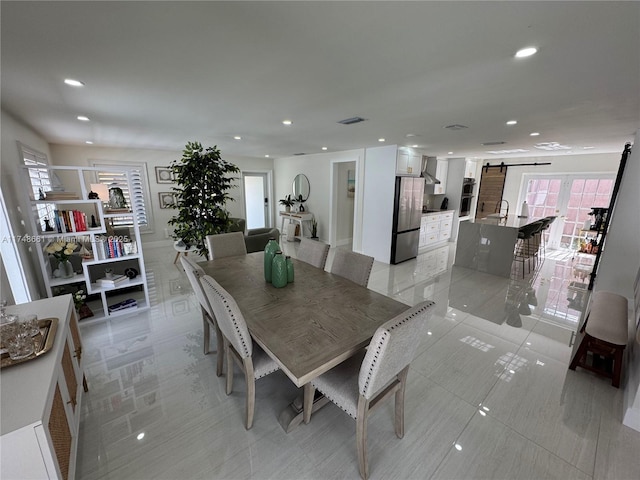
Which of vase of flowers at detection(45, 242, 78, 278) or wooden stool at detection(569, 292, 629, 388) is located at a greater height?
vase of flowers at detection(45, 242, 78, 278)

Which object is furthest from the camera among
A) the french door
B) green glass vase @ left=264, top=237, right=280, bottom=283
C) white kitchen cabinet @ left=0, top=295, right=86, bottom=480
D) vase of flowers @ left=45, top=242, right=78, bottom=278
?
the french door

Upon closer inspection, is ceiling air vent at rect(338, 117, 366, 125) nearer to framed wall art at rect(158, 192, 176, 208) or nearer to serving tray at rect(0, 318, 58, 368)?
serving tray at rect(0, 318, 58, 368)

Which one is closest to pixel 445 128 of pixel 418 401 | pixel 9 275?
pixel 418 401

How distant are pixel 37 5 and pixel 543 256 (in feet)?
→ 26.8

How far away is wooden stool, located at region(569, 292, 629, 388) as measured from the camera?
2.02 meters

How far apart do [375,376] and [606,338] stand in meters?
2.12

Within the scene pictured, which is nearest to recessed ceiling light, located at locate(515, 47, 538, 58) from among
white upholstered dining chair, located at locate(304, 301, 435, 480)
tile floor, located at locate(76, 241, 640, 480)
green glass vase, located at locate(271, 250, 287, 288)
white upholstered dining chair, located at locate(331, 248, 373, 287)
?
white upholstered dining chair, located at locate(304, 301, 435, 480)

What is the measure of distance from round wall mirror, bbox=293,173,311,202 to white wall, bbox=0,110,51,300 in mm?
5004

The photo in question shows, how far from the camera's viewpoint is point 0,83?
1.91 meters

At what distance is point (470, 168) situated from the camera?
709 centimetres

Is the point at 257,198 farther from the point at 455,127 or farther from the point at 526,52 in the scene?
the point at 526,52

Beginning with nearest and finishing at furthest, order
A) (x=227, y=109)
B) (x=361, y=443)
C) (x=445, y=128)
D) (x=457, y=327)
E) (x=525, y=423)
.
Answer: (x=361, y=443) < (x=525, y=423) < (x=227, y=109) < (x=457, y=327) < (x=445, y=128)

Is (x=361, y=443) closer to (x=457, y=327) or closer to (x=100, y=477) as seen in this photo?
(x=100, y=477)

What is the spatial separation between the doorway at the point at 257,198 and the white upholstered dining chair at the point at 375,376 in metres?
6.65
